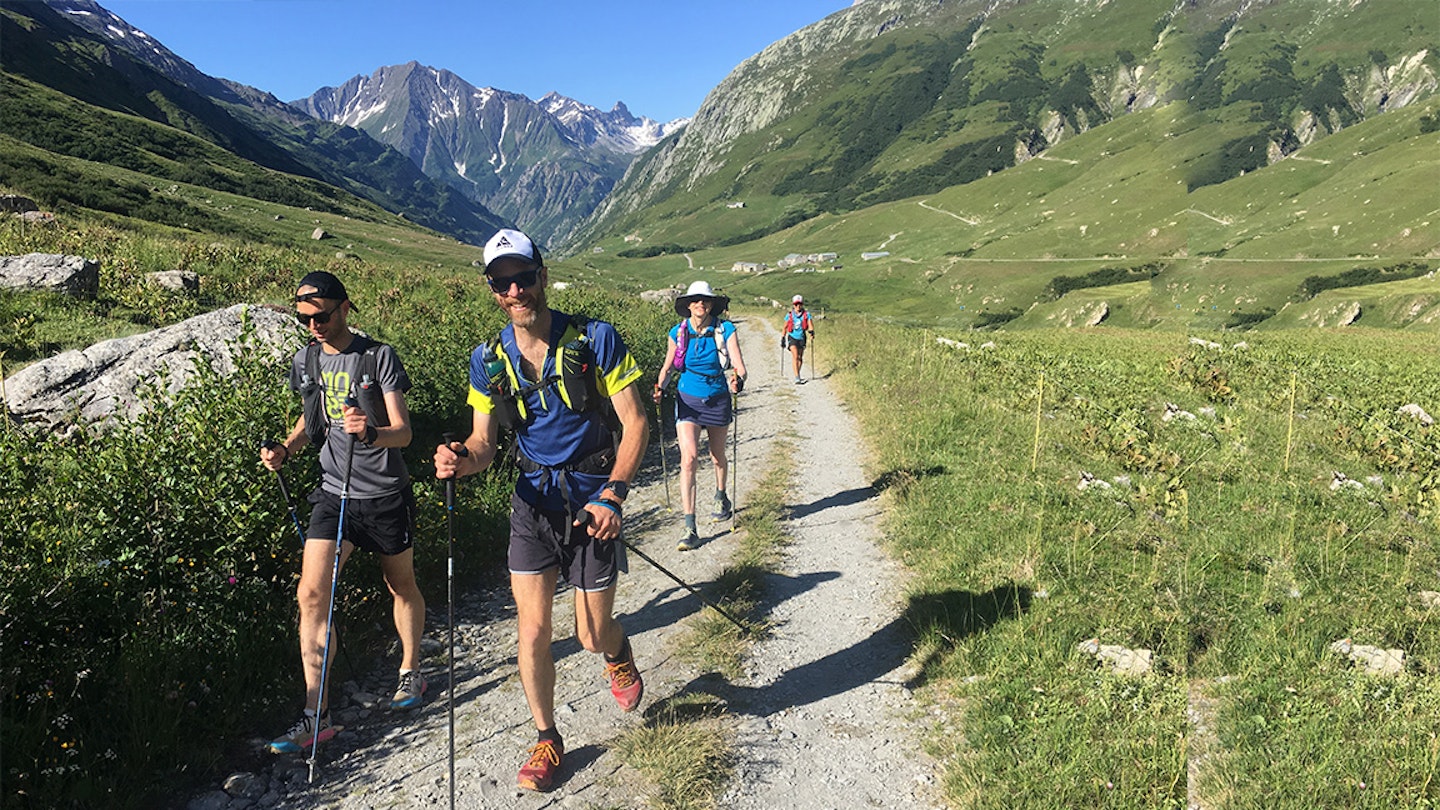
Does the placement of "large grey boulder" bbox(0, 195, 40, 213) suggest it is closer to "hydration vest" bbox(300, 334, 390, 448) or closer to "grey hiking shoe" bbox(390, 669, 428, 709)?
"hydration vest" bbox(300, 334, 390, 448)

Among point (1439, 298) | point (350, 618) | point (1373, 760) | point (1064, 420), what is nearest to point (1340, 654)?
point (1373, 760)

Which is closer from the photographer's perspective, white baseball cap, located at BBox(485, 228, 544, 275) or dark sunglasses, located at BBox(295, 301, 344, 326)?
white baseball cap, located at BBox(485, 228, 544, 275)

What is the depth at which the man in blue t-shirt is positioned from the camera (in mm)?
4387

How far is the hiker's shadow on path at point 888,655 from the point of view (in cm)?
558

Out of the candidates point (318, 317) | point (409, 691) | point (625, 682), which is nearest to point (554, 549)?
point (625, 682)

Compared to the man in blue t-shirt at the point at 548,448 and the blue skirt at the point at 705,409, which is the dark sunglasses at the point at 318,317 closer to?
the man in blue t-shirt at the point at 548,448

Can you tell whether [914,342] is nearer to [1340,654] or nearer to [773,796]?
[1340,654]

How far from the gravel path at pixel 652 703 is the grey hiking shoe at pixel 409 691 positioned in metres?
0.09

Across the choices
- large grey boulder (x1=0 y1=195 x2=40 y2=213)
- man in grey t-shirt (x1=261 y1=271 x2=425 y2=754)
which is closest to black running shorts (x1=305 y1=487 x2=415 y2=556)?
man in grey t-shirt (x1=261 y1=271 x2=425 y2=754)

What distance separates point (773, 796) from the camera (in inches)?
175

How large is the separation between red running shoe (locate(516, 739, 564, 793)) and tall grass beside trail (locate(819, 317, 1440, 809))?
2637 mm

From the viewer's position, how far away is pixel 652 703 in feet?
17.7

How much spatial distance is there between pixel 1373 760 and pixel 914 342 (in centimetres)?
2408

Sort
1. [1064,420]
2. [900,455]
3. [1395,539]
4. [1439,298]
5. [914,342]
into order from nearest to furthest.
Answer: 1. [1395,539]
2. [900,455]
3. [1064,420]
4. [914,342]
5. [1439,298]
